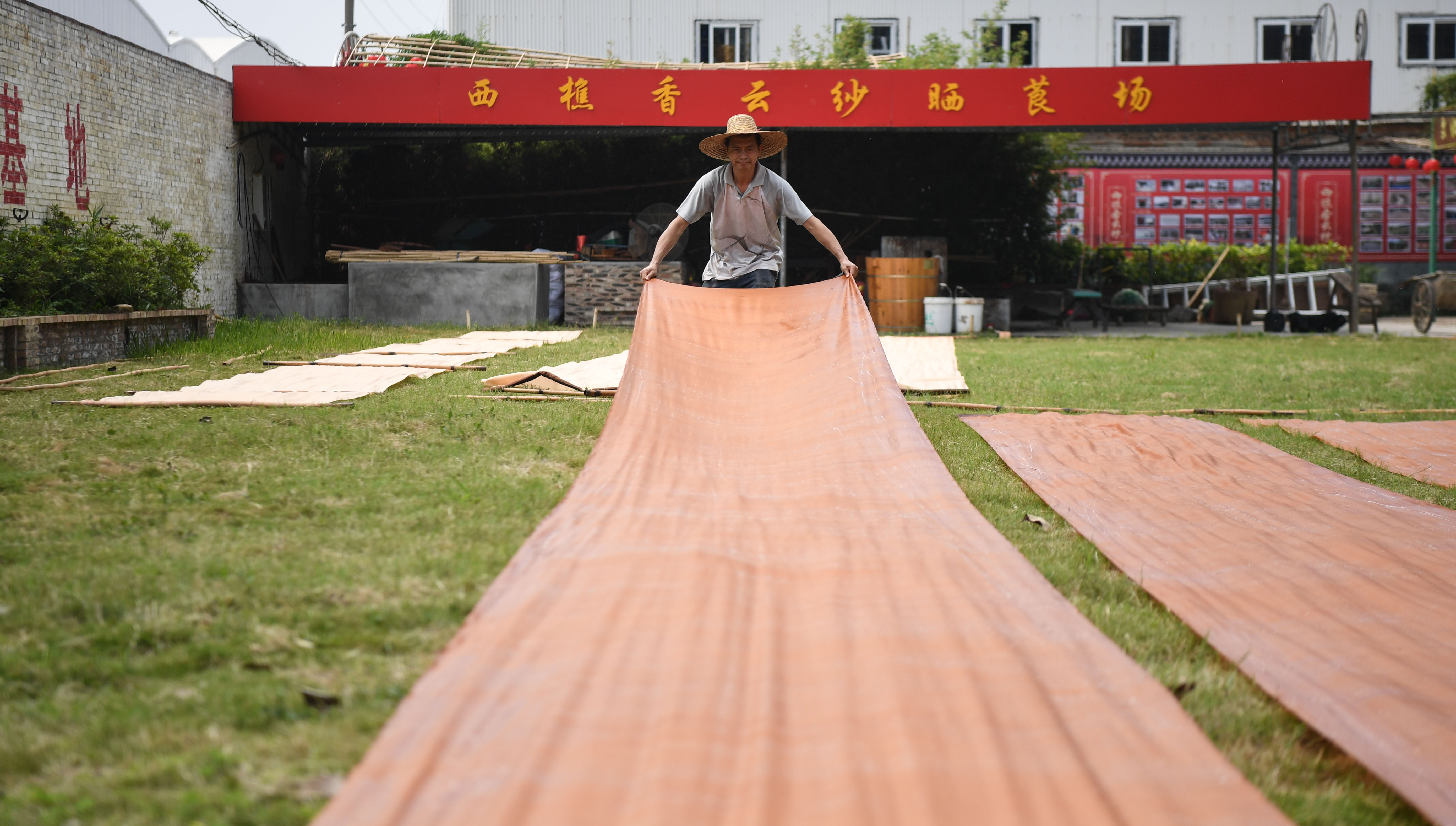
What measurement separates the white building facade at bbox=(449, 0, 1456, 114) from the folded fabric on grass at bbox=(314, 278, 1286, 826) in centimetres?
1841

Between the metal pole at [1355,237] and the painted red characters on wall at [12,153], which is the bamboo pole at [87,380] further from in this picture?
the metal pole at [1355,237]

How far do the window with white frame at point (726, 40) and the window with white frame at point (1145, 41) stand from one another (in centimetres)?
695

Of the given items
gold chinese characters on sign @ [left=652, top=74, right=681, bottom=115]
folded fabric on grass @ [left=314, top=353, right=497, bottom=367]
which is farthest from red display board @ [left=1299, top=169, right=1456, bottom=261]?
folded fabric on grass @ [left=314, top=353, right=497, bottom=367]

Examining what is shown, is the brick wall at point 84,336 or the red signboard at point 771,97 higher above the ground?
the red signboard at point 771,97

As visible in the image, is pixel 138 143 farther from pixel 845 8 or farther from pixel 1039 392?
pixel 845 8

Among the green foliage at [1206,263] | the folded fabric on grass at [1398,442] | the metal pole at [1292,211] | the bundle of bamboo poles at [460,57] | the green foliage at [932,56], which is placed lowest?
the folded fabric on grass at [1398,442]

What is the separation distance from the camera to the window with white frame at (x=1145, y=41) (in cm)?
2055

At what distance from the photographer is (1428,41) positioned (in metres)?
20.8

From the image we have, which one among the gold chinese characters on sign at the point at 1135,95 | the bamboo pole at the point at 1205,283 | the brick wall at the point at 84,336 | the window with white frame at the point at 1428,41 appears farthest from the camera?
the window with white frame at the point at 1428,41

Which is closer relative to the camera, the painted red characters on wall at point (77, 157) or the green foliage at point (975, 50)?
the painted red characters on wall at point (77, 157)

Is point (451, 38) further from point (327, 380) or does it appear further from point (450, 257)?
point (327, 380)

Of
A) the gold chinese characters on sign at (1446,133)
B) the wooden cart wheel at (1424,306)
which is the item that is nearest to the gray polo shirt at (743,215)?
the wooden cart wheel at (1424,306)

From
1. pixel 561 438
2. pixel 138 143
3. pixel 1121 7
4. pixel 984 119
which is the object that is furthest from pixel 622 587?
pixel 1121 7

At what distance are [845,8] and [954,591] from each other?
19.6m
